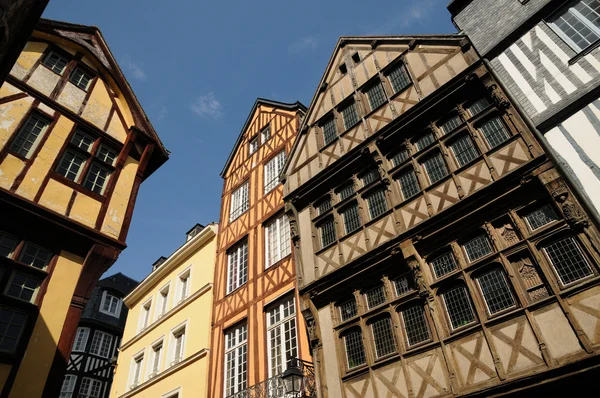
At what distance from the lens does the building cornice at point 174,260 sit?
16.6m

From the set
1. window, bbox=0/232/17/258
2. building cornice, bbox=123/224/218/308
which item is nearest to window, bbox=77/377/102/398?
building cornice, bbox=123/224/218/308

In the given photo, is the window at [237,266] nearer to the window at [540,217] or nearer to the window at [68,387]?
the window at [540,217]

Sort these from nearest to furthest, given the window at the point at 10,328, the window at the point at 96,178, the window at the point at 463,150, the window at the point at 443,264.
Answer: the window at the point at 443,264 < the window at the point at 10,328 < the window at the point at 463,150 < the window at the point at 96,178

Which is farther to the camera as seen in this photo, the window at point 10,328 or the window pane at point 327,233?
the window pane at point 327,233

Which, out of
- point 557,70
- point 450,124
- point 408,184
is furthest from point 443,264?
point 557,70

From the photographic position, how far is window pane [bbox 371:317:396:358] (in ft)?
26.9

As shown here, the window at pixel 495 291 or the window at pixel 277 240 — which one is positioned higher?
the window at pixel 277 240

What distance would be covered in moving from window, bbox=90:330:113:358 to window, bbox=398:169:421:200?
69.1ft

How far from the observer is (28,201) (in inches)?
367

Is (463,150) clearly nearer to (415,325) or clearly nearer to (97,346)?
(415,325)

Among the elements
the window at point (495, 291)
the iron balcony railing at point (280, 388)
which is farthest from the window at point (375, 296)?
the window at point (495, 291)

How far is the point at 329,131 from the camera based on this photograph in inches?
496

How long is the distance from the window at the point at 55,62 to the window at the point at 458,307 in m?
11.9

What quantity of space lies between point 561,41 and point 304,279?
24.7ft
